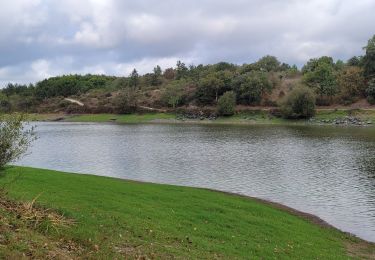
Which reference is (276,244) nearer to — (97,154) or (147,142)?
(97,154)

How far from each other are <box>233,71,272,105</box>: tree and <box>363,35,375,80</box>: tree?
3305 cm

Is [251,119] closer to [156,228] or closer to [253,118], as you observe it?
[253,118]

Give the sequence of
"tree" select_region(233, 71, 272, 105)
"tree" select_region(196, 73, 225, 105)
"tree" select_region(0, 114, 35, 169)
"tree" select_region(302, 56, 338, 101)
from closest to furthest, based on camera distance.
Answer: "tree" select_region(0, 114, 35, 169), "tree" select_region(302, 56, 338, 101), "tree" select_region(233, 71, 272, 105), "tree" select_region(196, 73, 225, 105)

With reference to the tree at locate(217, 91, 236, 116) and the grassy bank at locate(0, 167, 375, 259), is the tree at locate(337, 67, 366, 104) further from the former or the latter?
the grassy bank at locate(0, 167, 375, 259)

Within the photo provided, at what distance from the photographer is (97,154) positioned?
59188 millimetres

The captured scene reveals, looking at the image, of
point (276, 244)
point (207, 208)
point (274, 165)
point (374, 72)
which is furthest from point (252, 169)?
point (374, 72)

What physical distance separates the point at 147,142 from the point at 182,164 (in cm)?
2603

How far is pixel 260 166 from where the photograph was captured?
47625 mm

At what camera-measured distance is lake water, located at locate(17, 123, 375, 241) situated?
105 ft

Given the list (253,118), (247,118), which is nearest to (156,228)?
(253,118)

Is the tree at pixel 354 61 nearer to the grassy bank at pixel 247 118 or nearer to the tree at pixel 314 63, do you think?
the tree at pixel 314 63

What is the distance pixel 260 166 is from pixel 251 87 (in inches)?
4093

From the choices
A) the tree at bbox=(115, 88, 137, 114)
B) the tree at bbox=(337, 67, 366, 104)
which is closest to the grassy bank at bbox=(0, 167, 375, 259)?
the tree at bbox=(337, 67, 366, 104)

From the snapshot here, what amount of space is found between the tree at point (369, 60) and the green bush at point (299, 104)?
3313cm
